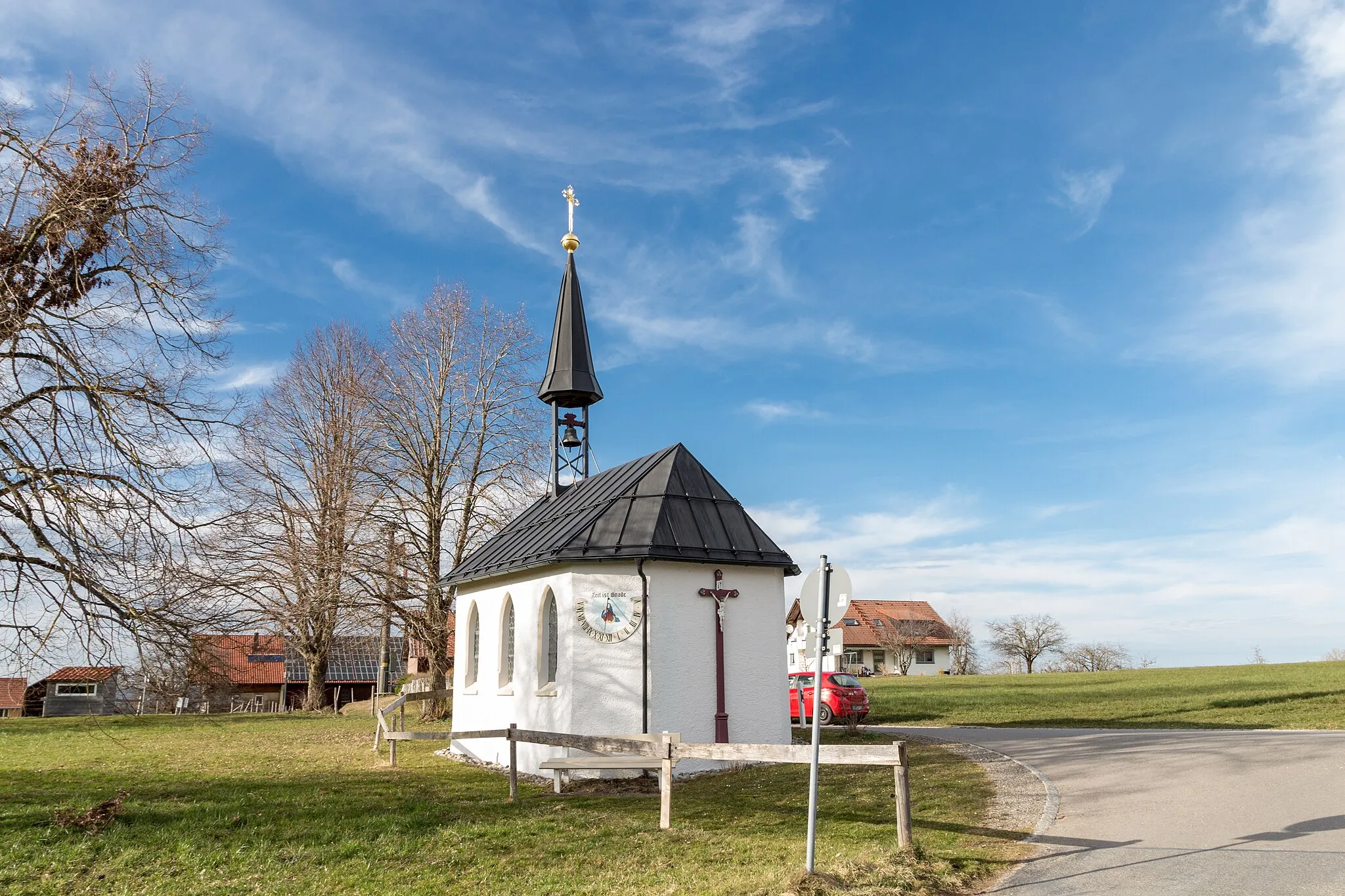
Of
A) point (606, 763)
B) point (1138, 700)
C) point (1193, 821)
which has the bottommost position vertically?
point (1138, 700)

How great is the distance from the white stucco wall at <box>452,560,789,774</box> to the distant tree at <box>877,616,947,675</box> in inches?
2013

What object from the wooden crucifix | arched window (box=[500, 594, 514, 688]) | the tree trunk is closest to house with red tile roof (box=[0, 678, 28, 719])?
the tree trunk

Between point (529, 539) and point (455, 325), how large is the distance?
12.6 m

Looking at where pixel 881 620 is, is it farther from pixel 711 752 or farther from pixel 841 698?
pixel 711 752

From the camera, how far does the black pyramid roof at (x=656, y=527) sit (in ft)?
53.1

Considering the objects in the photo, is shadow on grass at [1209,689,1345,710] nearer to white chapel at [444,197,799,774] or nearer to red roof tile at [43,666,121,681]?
white chapel at [444,197,799,774]

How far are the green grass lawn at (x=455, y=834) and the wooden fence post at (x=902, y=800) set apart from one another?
26 centimetres

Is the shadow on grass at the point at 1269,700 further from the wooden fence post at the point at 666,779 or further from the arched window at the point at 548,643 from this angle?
the wooden fence post at the point at 666,779

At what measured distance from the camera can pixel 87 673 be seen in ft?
34.8

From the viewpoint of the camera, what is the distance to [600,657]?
15.7 meters

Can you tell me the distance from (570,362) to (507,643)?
850cm

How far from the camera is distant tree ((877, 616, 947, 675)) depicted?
65250 millimetres

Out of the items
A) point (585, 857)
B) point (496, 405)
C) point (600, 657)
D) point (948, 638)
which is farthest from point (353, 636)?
point (948, 638)

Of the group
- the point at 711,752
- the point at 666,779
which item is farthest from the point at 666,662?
the point at 711,752
